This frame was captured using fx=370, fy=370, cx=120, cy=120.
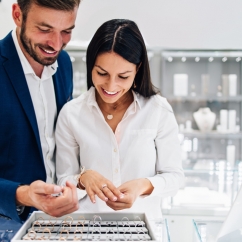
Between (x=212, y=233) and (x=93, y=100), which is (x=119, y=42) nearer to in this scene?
(x=93, y=100)

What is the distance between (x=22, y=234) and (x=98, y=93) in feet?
2.42

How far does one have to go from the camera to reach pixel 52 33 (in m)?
1.37

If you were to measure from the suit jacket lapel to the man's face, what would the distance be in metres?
0.06

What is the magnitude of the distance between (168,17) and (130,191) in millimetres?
1321

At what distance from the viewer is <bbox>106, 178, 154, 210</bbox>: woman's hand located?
1180mm

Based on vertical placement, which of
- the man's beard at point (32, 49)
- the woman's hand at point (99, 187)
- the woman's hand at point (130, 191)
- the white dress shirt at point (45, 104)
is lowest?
the woman's hand at point (130, 191)

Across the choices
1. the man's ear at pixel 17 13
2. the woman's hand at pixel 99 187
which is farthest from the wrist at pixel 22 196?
the man's ear at pixel 17 13

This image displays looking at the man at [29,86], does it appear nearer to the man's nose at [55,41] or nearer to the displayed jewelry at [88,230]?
the man's nose at [55,41]

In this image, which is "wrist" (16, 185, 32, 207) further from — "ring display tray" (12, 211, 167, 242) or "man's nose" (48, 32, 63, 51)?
"man's nose" (48, 32, 63, 51)

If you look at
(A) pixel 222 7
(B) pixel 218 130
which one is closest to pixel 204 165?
(B) pixel 218 130

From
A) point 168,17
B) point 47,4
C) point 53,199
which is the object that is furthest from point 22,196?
point 168,17

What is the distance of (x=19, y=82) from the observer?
4.52ft

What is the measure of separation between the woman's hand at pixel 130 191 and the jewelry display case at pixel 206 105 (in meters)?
2.51

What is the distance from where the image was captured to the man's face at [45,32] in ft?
4.38
